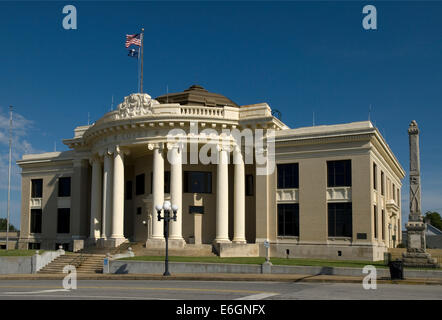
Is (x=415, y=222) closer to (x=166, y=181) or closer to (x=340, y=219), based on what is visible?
(x=340, y=219)

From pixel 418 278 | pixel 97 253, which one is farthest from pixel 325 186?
pixel 97 253

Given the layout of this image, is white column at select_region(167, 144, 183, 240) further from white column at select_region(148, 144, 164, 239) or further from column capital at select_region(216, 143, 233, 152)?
column capital at select_region(216, 143, 233, 152)

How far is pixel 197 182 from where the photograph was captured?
143 feet

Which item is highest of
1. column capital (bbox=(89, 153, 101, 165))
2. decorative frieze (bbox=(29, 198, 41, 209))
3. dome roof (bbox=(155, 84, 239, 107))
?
dome roof (bbox=(155, 84, 239, 107))

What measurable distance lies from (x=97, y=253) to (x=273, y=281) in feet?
62.3

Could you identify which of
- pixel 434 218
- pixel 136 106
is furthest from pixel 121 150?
pixel 434 218

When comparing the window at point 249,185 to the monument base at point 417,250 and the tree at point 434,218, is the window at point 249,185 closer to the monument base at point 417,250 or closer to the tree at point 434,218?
the monument base at point 417,250

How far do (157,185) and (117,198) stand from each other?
13.5 ft

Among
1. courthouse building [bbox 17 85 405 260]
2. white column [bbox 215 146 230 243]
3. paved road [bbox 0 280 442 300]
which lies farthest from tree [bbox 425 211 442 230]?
paved road [bbox 0 280 442 300]

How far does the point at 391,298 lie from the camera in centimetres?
1866

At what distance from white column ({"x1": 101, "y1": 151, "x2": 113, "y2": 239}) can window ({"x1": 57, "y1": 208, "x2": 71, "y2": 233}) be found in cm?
1066

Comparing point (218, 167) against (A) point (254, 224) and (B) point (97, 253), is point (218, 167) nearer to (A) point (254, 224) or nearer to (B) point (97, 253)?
(A) point (254, 224)

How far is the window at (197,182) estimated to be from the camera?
142ft

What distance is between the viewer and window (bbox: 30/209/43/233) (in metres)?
55.9
